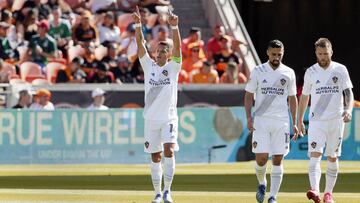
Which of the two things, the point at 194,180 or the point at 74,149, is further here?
the point at 74,149

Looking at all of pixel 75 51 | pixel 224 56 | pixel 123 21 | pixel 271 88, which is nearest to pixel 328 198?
pixel 271 88

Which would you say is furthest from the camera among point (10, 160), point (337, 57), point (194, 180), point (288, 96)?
point (337, 57)

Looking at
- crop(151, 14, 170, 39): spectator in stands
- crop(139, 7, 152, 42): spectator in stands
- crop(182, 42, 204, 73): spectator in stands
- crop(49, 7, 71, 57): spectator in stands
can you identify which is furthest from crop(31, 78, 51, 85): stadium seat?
crop(151, 14, 170, 39): spectator in stands

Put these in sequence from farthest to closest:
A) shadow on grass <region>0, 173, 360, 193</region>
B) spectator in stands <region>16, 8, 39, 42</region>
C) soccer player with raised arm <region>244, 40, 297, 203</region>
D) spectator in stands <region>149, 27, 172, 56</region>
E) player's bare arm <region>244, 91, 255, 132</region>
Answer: spectator in stands <region>149, 27, 172, 56</region>
spectator in stands <region>16, 8, 39, 42</region>
shadow on grass <region>0, 173, 360, 193</region>
soccer player with raised arm <region>244, 40, 297, 203</region>
player's bare arm <region>244, 91, 255, 132</region>

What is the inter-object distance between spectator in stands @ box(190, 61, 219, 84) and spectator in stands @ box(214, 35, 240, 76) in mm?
958

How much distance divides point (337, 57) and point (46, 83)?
1152cm

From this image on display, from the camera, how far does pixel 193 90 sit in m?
26.8

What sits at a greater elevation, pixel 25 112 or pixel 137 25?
pixel 137 25

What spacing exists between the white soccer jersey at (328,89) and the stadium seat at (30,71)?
13114 millimetres

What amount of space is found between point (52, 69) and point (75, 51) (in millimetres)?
1065

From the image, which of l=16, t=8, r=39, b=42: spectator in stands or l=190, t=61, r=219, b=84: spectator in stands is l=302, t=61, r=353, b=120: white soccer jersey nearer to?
l=190, t=61, r=219, b=84: spectator in stands

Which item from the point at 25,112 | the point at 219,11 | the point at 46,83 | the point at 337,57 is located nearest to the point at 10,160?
the point at 25,112

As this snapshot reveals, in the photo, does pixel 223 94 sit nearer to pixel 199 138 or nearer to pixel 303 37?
pixel 199 138

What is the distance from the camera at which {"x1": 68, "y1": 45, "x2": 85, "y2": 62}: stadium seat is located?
95.1 ft
